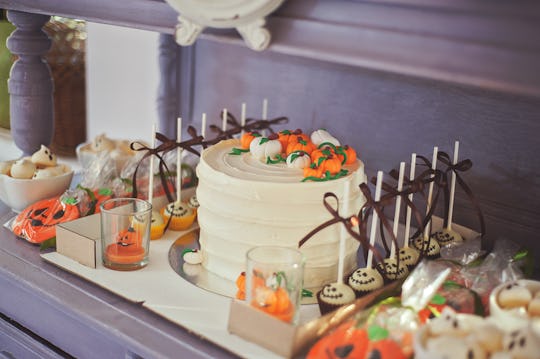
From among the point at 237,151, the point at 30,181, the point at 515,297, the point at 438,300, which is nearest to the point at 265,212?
the point at 237,151

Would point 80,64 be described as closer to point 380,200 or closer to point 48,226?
point 48,226

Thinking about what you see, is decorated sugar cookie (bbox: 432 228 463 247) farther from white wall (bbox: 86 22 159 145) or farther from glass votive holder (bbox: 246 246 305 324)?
white wall (bbox: 86 22 159 145)

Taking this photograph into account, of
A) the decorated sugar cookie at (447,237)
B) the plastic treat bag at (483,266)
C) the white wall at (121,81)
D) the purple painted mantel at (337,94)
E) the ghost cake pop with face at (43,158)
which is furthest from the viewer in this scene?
the white wall at (121,81)

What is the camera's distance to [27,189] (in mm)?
1544

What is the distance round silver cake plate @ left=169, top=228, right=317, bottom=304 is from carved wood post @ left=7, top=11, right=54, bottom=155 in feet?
1.92

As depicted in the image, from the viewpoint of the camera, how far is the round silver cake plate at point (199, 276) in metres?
1.23

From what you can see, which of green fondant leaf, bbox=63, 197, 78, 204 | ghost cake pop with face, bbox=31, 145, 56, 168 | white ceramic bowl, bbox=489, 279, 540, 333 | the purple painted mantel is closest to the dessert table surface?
the purple painted mantel

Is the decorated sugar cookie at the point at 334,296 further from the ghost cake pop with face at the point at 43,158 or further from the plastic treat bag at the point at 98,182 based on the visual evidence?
the ghost cake pop with face at the point at 43,158

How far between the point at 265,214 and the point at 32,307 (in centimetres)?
54

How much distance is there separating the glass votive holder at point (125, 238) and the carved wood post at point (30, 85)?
547mm

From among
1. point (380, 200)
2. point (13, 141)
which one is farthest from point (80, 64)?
point (380, 200)

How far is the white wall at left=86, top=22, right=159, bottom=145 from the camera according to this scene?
275 cm

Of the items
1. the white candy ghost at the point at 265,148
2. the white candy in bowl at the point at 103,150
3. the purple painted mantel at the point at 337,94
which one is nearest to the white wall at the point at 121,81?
the purple painted mantel at the point at 337,94

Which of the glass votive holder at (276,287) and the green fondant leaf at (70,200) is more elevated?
the glass votive holder at (276,287)
